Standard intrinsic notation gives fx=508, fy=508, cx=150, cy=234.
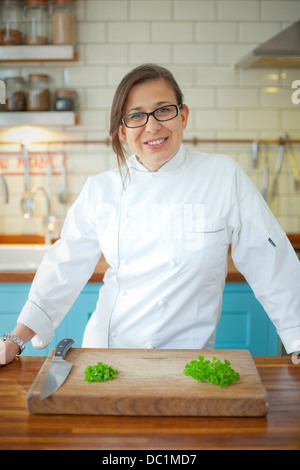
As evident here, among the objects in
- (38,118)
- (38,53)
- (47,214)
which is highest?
(38,53)

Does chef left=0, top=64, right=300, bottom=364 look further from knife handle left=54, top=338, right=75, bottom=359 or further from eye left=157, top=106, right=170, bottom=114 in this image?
knife handle left=54, top=338, right=75, bottom=359

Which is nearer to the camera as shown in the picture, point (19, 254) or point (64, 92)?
Answer: point (64, 92)

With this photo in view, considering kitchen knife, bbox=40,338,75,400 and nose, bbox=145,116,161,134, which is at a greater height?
nose, bbox=145,116,161,134

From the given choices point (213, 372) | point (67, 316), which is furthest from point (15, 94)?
point (213, 372)

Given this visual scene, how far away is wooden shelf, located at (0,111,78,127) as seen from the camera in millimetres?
2969

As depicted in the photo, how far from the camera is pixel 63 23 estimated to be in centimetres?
296

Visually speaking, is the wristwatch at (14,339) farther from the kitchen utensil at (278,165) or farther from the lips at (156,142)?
the kitchen utensil at (278,165)

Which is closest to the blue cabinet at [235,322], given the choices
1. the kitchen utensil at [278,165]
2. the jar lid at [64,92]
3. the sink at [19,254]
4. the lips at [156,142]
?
the sink at [19,254]

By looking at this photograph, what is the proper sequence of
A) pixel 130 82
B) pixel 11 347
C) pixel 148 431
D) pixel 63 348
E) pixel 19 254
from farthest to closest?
1. pixel 19 254
2. pixel 130 82
3. pixel 11 347
4. pixel 63 348
5. pixel 148 431

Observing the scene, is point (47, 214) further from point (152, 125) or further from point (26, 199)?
point (152, 125)

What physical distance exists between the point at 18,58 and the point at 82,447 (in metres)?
2.53

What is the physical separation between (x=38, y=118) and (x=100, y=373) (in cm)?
215

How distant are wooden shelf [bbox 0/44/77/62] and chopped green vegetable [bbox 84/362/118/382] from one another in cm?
222

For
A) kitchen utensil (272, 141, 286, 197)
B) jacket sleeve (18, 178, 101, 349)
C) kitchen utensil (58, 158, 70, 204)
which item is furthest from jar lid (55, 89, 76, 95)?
jacket sleeve (18, 178, 101, 349)
